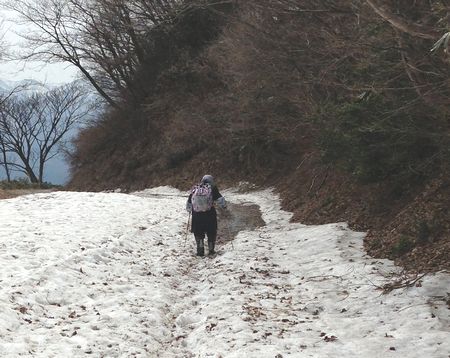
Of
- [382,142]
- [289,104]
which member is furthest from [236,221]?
[289,104]

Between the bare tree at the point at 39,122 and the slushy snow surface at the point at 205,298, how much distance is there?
4014 centimetres

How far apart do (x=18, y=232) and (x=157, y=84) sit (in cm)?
2987

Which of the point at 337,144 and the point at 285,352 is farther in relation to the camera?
the point at 337,144

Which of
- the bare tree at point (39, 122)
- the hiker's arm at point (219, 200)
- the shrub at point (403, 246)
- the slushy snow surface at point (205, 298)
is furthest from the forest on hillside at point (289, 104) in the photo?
the bare tree at point (39, 122)

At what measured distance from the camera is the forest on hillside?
7980mm

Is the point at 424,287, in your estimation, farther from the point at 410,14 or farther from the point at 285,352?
the point at 410,14

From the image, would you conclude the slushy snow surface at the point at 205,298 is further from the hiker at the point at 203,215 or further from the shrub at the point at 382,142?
the shrub at the point at 382,142

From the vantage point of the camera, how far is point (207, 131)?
3069 cm

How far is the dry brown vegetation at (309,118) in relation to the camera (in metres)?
7.87

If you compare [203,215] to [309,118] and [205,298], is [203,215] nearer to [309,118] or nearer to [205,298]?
[205,298]

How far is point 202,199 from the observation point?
10.8 m

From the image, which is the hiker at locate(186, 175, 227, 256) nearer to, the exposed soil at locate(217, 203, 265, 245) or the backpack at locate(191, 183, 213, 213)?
the backpack at locate(191, 183, 213, 213)

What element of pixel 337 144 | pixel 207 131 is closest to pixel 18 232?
pixel 337 144

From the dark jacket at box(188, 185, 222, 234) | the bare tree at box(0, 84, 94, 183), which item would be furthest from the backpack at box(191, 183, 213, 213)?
the bare tree at box(0, 84, 94, 183)
